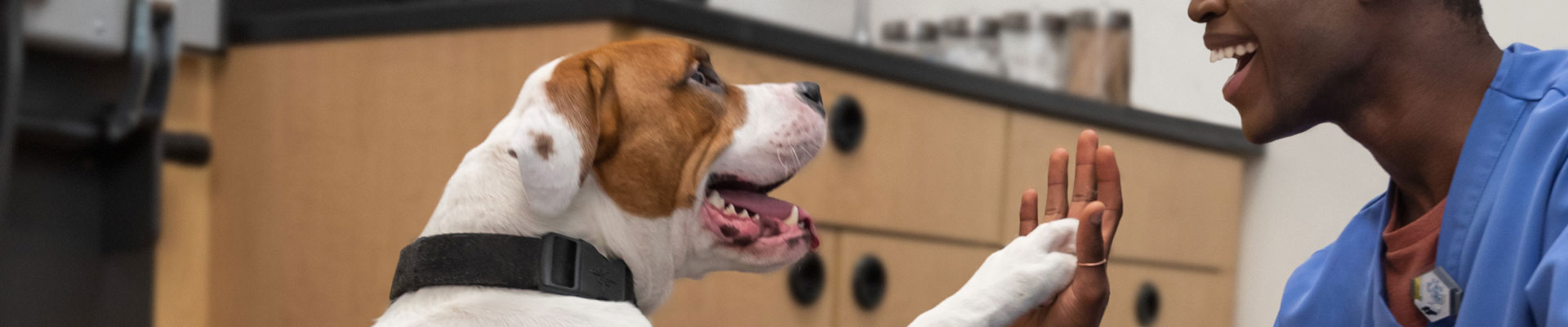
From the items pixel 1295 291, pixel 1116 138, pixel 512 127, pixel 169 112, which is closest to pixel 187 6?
pixel 169 112

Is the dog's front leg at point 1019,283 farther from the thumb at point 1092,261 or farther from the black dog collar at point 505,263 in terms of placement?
the black dog collar at point 505,263

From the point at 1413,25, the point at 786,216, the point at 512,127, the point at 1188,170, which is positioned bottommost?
the point at 1188,170

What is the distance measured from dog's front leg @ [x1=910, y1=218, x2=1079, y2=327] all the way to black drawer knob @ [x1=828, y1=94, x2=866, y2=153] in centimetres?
76

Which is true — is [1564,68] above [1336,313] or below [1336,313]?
above

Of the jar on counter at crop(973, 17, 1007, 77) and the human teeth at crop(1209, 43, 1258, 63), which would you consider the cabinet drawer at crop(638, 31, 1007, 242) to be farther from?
the human teeth at crop(1209, 43, 1258, 63)

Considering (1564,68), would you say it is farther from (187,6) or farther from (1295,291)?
(187,6)

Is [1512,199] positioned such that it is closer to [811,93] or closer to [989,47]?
[811,93]

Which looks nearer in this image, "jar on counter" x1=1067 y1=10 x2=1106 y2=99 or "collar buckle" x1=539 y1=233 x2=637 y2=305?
"collar buckle" x1=539 y1=233 x2=637 y2=305

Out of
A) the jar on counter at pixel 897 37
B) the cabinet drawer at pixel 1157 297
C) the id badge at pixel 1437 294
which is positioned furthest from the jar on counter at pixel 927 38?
the id badge at pixel 1437 294

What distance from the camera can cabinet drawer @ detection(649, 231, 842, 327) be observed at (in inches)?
68.6

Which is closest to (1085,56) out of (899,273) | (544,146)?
(899,273)

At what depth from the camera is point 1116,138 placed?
7.47 feet

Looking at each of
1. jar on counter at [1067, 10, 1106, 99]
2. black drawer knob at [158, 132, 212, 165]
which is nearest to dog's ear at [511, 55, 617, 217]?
black drawer knob at [158, 132, 212, 165]

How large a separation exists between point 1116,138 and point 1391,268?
1.17m
